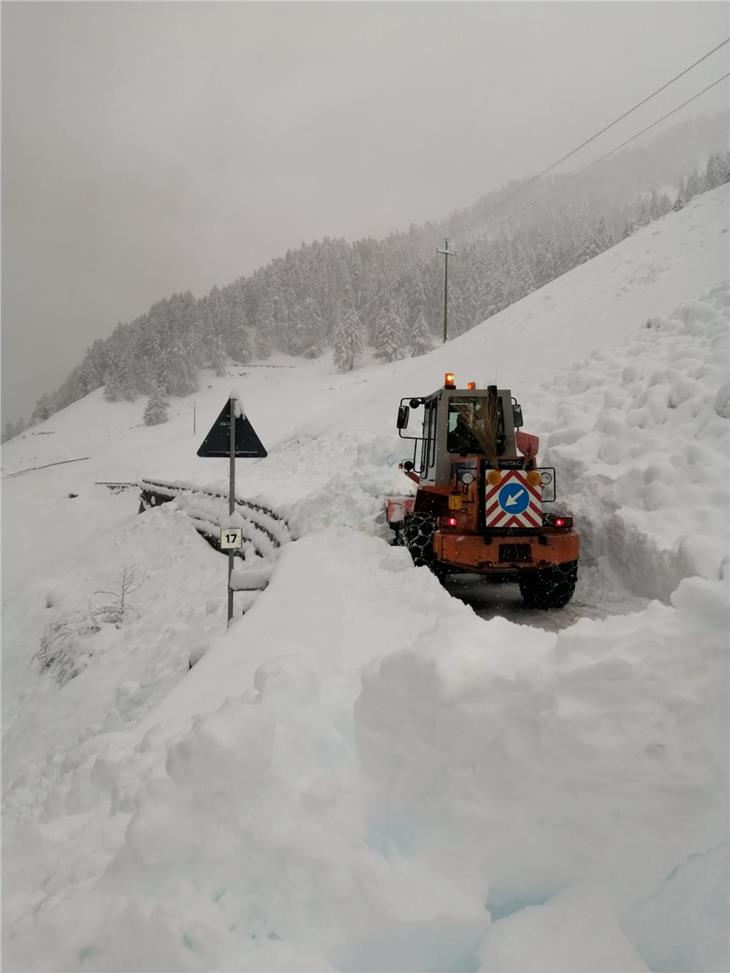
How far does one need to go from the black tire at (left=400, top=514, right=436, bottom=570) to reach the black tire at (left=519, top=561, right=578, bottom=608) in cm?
123

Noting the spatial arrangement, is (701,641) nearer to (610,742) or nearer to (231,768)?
(610,742)

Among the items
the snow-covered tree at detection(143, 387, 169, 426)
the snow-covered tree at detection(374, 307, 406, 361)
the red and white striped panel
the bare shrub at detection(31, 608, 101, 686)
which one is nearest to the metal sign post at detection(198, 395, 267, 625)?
the red and white striped panel

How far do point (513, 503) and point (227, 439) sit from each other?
3.56 metres

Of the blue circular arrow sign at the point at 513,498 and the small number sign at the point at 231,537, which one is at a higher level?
the blue circular arrow sign at the point at 513,498

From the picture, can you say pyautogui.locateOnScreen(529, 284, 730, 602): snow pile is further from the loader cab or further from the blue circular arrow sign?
the blue circular arrow sign

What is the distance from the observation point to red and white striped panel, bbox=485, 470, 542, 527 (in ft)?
22.6

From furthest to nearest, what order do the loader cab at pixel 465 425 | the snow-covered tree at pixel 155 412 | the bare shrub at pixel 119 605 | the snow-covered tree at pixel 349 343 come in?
1. the snow-covered tree at pixel 349 343
2. the snow-covered tree at pixel 155 412
3. the bare shrub at pixel 119 605
4. the loader cab at pixel 465 425

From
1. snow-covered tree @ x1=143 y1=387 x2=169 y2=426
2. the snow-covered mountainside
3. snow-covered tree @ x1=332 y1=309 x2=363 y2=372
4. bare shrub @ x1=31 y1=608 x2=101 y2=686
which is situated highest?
snow-covered tree @ x1=332 y1=309 x2=363 y2=372

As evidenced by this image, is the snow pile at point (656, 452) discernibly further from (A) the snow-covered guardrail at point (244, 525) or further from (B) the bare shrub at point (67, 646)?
(B) the bare shrub at point (67, 646)

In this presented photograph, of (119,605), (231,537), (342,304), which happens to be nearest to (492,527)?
(231,537)

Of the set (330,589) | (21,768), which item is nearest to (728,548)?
(330,589)

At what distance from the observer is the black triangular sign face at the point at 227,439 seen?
6.73 metres

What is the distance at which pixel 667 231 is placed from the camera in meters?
28.2

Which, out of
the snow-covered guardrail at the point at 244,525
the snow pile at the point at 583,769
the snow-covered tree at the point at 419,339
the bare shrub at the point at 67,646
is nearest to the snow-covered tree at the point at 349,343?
the snow-covered tree at the point at 419,339
